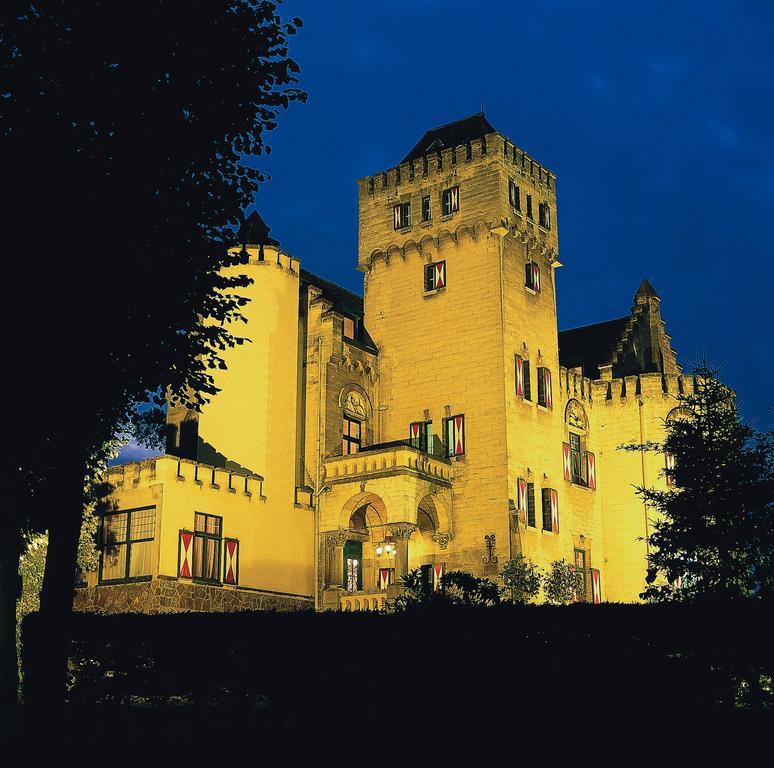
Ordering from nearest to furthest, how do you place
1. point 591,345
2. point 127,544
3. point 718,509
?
point 718,509 < point 127,544 < point 591,345

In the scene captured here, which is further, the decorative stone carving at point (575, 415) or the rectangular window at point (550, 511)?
the decorative stone carving at point (575, 415)

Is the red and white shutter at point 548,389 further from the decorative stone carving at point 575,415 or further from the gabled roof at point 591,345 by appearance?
the gabled roof at point 591,345

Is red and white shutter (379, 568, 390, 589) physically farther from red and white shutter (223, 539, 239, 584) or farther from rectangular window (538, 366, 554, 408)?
rectangular window (538, 366, 554, 408)

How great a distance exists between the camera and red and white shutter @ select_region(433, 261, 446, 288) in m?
50.1

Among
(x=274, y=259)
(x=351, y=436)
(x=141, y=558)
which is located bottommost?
(x=141, y=558)

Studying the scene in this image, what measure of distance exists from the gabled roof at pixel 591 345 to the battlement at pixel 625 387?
1935 mm

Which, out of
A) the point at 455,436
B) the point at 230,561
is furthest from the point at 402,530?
the point at 230,561

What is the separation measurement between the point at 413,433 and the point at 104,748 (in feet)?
107

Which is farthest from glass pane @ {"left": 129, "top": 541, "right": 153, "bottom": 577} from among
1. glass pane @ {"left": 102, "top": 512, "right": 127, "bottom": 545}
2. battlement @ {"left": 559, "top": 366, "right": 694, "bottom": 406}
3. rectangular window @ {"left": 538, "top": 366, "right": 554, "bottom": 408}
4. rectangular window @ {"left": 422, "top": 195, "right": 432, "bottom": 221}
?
battlement @ {"left": 559, "top": 366, "right": 694, "bottom": 406}

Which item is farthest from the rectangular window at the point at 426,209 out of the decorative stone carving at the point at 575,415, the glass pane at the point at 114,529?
the glass pane at the point at 114,529

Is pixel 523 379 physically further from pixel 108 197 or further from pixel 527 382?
pixel 108 197

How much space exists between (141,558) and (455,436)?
15.5 meters

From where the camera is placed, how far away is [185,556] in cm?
3806

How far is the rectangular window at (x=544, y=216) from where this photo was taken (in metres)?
52.9
